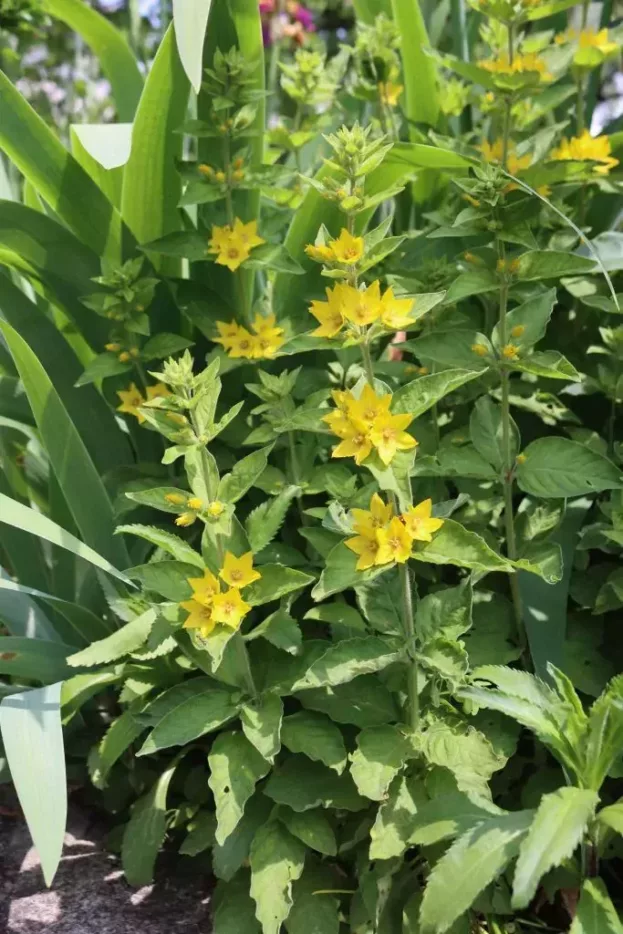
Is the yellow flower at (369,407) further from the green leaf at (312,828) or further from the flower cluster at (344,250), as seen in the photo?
the green leaf at (312,828)

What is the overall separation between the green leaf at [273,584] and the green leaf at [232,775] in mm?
174

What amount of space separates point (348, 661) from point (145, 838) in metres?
0.41

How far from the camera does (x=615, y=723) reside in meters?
0.84

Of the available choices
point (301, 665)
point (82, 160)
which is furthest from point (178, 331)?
point (301, 665)

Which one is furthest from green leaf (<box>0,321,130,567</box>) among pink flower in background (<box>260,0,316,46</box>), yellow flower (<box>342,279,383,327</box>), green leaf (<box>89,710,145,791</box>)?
pink flower in background (<box>260,0,316,46</box>)

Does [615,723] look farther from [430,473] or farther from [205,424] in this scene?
[205,424]

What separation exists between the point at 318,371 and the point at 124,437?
1.13ft

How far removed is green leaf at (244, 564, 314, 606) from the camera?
928mm

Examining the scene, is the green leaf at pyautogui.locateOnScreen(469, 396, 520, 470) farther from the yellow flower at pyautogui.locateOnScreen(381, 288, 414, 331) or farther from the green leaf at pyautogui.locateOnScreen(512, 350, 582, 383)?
the yellow flower at pyautogui.locateOnScreen(381, 288, 414, 331)

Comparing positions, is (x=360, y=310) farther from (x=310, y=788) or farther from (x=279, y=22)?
(x=279, y=22)

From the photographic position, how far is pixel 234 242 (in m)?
1.13

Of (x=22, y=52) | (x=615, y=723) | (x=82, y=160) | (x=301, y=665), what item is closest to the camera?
(x=615, y=723)

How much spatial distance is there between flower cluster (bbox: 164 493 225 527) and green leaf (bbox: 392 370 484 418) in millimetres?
208

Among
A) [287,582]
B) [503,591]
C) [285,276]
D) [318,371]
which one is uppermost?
[285,276]
